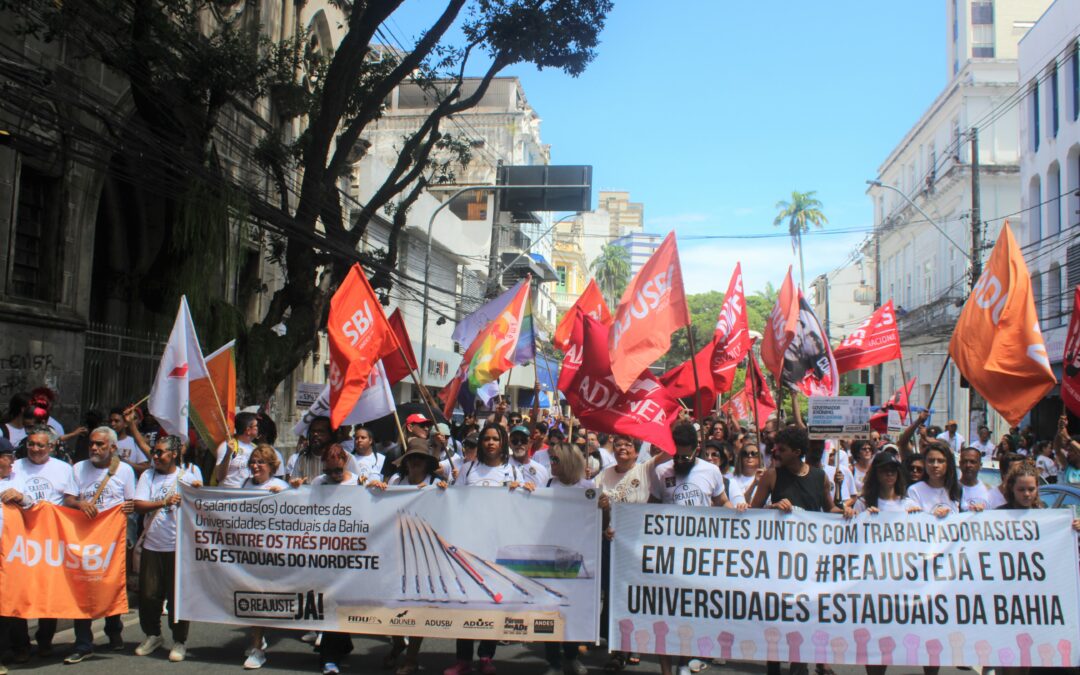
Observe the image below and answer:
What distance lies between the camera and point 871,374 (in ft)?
197

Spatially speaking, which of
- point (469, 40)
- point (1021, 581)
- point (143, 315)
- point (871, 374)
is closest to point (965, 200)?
point (871, 374)

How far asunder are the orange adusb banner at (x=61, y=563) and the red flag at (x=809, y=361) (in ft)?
23.4

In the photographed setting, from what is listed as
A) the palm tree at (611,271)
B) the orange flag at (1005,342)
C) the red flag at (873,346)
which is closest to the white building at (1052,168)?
the red flag at (873,346)

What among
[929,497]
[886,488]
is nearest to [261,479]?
[886,488]

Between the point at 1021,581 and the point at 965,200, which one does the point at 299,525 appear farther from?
the point at 965,200

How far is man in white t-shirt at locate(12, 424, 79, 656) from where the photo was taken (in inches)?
281

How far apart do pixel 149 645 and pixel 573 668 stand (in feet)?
10.1

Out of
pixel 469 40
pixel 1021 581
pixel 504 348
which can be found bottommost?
pixel 1021 581

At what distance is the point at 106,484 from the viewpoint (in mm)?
7523

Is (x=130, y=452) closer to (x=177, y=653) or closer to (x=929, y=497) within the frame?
(x=177, y=653)

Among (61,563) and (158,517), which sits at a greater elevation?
(158,517)

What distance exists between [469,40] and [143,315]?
24.1 ft

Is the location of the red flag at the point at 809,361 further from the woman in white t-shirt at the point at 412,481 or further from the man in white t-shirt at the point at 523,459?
the woman in white t-shirt at the point at 412,481

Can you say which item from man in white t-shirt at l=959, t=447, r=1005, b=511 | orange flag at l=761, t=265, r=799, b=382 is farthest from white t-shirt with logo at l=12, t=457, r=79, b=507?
orange flag at l=761, t=265, r=799, b=382
